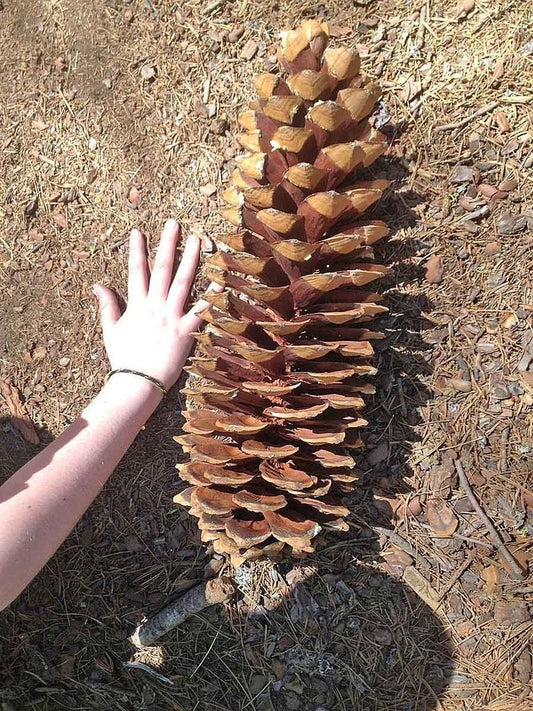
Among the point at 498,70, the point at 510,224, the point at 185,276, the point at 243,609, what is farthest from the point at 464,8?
the point at 243,609

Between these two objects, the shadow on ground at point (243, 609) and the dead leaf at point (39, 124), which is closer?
the shadow on ground at point (243, 609)

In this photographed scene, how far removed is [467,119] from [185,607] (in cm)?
154

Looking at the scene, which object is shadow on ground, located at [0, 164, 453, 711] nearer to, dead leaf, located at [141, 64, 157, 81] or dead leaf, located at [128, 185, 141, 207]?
dead leaf, located at [128, 185, 141, 207]

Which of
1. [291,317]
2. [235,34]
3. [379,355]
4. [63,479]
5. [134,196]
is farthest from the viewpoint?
[134,196]

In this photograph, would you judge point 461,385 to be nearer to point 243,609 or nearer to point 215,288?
point 215,288

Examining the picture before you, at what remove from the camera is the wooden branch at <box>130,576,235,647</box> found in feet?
4.98

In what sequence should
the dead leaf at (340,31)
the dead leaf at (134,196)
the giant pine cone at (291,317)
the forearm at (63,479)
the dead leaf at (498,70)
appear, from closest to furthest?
the giant pine cone at (291,317) → the forearm at (63,479) → the dead leaf at (498,70) → the dead leaf at (340,31) → the dead leaf at (134,196)

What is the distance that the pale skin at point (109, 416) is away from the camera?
1229 mm

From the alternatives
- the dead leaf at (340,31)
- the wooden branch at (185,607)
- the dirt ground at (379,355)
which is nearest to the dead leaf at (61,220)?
the dirt ground at (379,355)

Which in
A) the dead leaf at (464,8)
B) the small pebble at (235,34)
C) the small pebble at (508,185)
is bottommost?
the small pebble at (508,185)

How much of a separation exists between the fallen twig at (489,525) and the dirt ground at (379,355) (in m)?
0.01

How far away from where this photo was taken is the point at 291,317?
3.84 ft

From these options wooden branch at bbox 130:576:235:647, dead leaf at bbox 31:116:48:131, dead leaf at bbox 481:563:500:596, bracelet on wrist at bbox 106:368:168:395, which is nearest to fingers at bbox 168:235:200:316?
bracelet on wrist at bbox 106:368:168:395

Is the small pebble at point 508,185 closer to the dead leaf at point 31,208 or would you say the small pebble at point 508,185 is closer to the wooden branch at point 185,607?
the wooden branch at point 185,607
